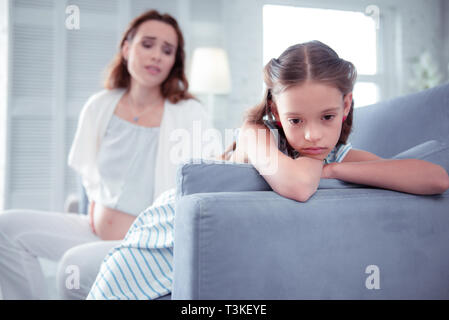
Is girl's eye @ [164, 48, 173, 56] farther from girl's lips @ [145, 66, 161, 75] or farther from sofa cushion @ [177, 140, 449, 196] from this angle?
sofa cushion @ [177, 140, 449, 196]

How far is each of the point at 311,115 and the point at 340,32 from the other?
2089mm

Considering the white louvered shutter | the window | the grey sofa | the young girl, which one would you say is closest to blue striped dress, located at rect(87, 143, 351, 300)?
the young girl

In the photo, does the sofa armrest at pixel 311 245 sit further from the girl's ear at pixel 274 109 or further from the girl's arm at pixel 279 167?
the girl's ear at pixel 274 109

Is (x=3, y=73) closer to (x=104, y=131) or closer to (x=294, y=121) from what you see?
(x=104, y=131)

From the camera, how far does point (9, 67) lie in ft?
9.70

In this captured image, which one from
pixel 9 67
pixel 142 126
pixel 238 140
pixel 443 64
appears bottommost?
pixel 238 140

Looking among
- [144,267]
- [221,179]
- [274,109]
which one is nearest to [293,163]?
[221,179]

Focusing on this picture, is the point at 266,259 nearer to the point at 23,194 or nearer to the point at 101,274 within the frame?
the point at 101,274

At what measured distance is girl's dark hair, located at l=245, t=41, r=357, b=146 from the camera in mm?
813

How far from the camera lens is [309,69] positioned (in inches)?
32.0

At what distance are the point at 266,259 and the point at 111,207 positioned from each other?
800 millimetres

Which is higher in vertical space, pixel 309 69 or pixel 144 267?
pixel 309 69

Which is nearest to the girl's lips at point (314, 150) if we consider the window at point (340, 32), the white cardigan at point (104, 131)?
the white cardigan at point (104, 131)
